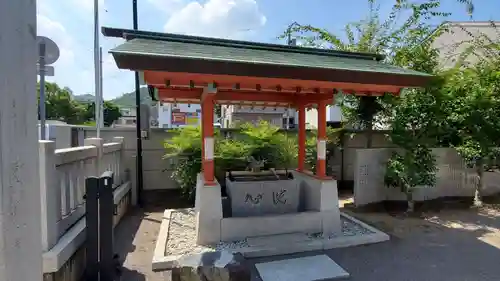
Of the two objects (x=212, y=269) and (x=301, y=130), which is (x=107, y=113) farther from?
(x=212, y=269)

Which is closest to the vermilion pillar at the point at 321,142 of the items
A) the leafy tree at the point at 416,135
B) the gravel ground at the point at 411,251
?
the gravel ground at the point at 411,251

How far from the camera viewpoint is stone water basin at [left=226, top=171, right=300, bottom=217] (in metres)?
5.19

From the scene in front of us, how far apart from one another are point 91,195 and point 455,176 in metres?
8.63

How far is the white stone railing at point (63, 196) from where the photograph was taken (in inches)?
115

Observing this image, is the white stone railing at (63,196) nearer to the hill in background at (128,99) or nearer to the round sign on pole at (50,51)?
the round sign on pole at (50,51)

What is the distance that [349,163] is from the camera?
9.41 metres

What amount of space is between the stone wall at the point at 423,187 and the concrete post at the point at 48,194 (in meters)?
6.11

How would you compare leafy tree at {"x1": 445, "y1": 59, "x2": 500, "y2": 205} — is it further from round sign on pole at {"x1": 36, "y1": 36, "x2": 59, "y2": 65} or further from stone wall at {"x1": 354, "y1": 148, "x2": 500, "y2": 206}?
round sign on pole at {"x1": 36, "y1": 36, "x2": 59, "y2": 65}

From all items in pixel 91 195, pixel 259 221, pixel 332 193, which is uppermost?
pixel 91 195

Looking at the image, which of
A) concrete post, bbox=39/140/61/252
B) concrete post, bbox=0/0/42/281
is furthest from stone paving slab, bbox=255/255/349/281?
concrete post, bbox=0/0/42/281

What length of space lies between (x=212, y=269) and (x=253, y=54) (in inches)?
130

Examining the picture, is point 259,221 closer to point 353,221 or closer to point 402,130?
point 353,221

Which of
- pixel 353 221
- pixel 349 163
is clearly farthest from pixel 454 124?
pixel 353 221

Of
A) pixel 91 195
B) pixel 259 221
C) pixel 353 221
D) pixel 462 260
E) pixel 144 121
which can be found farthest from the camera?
pixel 144 121
